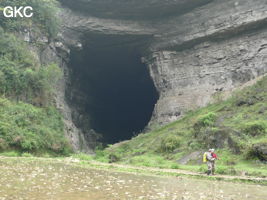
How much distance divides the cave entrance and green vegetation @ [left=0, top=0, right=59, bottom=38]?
560cm

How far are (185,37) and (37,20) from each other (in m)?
18.7

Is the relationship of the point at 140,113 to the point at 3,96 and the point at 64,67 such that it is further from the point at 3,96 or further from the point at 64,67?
the point at 3,96

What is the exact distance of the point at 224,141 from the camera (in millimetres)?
17562

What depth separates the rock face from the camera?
109 ft

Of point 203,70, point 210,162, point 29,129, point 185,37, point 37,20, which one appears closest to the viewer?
point 210,162

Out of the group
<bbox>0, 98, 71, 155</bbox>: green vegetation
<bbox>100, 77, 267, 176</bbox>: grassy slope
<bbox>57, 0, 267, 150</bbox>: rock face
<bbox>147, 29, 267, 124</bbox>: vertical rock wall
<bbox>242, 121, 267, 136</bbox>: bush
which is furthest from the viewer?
<bbox>57, 0, 267, 150</bbox>: rock face

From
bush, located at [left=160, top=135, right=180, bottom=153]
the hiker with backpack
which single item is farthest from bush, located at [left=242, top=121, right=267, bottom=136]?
the hiker with backpack

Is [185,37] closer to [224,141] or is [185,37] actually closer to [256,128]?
[256,128]

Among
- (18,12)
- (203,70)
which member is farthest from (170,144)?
(18,12)

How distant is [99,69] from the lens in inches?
1871

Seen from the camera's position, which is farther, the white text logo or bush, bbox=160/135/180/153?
the white text logo

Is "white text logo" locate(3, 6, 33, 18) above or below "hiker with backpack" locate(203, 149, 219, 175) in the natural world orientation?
above

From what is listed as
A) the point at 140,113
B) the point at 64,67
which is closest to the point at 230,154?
the point at 64,67

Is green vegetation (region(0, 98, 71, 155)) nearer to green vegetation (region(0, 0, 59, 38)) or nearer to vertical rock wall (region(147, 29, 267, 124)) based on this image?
green vegetation (region(0, 0, 59, 38))
